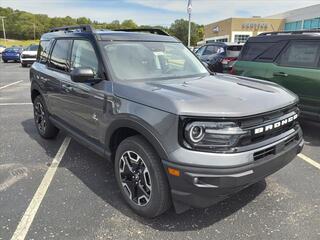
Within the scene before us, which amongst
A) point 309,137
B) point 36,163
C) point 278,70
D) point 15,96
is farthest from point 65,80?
point 15,96

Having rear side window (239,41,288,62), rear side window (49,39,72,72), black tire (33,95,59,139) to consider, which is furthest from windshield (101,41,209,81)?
rear side window (239,41,288,62)

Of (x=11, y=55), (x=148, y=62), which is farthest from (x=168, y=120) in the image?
(x=11, y=55)

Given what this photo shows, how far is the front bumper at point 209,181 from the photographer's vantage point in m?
2.67

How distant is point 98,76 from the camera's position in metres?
3.71

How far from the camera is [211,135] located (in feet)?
8.93

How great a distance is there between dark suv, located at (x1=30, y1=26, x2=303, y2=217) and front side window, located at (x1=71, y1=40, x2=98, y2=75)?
0.01 meters

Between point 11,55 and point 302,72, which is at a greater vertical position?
point 302,72

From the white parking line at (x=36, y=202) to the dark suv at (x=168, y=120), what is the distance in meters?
0.56

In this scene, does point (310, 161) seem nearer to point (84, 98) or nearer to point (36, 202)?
point (84, 98)

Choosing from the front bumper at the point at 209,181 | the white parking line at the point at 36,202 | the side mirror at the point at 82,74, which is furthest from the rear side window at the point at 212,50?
the front bumper at the point at 209,181

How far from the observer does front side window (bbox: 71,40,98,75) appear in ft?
12.8

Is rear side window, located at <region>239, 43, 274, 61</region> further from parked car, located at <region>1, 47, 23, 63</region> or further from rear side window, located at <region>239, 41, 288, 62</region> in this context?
parked car, located at <region>1, 47, 23, 63</region>

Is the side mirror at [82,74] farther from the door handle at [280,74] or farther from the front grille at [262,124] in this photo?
the door handle at [280,74]

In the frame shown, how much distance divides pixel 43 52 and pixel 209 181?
4254 millimetres
